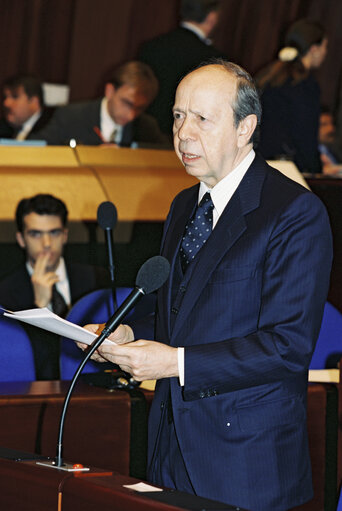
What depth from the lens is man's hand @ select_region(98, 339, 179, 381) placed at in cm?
170

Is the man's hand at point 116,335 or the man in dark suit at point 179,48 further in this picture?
the man in dark suit at point 179,48

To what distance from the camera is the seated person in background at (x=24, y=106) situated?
20.8 ft

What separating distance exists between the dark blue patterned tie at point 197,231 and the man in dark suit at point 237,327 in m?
0.02

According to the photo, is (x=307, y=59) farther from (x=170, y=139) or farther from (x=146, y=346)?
(x=146, y=346)

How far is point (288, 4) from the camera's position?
382 inches

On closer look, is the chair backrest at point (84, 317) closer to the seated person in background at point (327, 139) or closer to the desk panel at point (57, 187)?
the desk panel at point (57, 187)

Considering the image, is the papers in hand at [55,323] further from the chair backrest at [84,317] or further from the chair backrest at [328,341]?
the chair backrest at [328,341]

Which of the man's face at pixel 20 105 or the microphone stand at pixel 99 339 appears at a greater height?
the man's face at pixel 20 105

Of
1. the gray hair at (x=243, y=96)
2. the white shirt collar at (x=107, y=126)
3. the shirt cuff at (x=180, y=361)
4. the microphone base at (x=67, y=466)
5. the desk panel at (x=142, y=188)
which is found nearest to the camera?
the microphone base at (x=67, y=466)

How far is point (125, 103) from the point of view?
5570 mm

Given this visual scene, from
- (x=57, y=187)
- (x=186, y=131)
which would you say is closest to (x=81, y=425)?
(x=186, y=131)

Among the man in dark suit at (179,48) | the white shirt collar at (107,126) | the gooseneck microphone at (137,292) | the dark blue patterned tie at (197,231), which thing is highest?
the man in dark suit at (179,48)

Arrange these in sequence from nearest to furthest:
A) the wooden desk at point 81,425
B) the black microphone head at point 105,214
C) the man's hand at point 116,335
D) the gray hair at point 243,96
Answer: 1. the gray hair at point 243,96
2. the man's hand at point 116,335
3. the black microphone head at point 105,214
4. the wooden desk at point 81,425

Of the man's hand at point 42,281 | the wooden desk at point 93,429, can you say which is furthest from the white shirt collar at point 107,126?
the wooden desk at point 93,429
